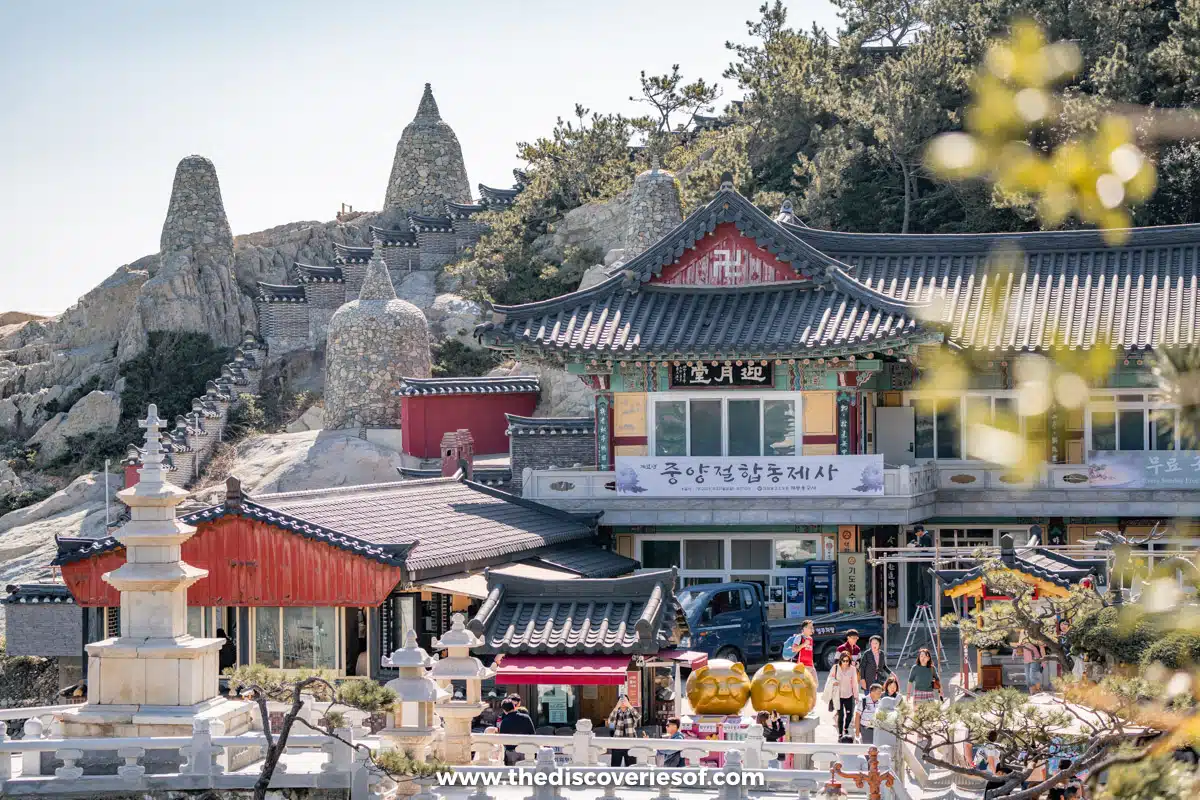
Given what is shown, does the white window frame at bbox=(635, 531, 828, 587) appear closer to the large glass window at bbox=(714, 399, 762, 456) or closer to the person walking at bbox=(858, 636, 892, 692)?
the large glass window at bbox=(714, 399, 762, 456)

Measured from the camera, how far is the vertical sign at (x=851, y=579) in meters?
30.4

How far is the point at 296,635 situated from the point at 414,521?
3.47 m

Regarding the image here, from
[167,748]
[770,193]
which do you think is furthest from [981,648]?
[770,193]

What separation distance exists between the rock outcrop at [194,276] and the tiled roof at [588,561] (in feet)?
106

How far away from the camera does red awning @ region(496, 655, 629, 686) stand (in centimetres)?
1962

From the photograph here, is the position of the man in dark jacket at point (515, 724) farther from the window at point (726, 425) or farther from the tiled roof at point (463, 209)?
the tiled roof at point (463, 209)

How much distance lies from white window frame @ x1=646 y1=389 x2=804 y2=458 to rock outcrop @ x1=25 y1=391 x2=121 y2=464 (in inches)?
1106

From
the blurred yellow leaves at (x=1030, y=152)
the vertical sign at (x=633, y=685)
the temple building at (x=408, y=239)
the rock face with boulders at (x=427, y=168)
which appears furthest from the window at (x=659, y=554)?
the rock face with boulders at (x=427, y=168)

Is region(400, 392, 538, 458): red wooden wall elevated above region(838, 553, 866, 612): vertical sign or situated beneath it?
elevated above

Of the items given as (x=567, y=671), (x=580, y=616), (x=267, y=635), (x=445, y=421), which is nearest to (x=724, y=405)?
(x=267, y=635)

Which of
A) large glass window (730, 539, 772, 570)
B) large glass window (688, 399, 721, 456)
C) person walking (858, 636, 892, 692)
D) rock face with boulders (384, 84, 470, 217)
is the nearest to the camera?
person walking (858, 636, 892, 692)

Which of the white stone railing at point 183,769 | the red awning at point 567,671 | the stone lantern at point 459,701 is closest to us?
the white stone railing at point 183,769

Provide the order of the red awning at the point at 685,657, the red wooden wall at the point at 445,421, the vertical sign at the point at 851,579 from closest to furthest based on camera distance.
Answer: the red awning at the point at 685,657
the vertical sign at the point at 851,579
the red wooden wall at the point at 445,421

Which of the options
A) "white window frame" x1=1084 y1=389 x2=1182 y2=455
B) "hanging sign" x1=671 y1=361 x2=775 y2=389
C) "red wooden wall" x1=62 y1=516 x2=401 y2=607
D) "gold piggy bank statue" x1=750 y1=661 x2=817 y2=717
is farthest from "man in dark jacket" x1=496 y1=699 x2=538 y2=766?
"white window frame" x1=1084 y1=389 x2=1182 y2=455
